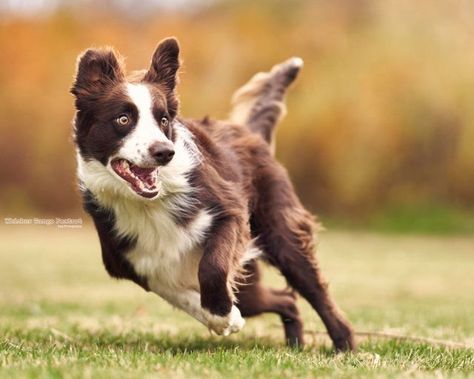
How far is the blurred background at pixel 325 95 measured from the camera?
32219mm

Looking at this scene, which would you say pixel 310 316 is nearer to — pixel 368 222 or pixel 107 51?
pixel 107 51

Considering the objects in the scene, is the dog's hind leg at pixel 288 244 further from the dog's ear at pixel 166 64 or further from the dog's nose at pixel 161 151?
the dog's nose at pixel 161 151

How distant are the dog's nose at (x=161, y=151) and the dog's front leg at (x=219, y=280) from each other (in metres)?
0.71

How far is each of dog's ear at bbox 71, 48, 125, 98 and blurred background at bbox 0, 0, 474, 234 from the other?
25067 millimetres

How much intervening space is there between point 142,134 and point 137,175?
11.7 inches

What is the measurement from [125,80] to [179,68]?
43cm

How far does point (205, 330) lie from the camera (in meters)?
7.28

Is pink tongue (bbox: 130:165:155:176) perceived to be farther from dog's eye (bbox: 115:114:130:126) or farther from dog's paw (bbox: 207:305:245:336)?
dog's paw (bbox: 207:305:245:336)

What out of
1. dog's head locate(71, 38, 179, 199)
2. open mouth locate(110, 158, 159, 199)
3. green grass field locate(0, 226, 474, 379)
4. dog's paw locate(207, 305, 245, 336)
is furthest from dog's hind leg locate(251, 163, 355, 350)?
open mouth locate(110, 158, 159, 199)

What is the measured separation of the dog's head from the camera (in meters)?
4.88

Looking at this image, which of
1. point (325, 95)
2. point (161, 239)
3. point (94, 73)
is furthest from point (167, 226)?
point (325, 95)

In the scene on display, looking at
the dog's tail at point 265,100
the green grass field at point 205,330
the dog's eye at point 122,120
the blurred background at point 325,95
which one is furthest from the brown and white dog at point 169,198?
the blurred background at point 325,95

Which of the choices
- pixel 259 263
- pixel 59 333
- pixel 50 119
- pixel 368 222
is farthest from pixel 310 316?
pixel 50 119

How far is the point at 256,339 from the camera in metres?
6.41
